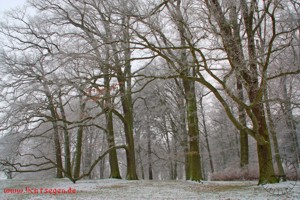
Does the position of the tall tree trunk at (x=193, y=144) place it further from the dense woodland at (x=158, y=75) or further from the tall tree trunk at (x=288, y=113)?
the tall tree trunk at (x=288, y=113)

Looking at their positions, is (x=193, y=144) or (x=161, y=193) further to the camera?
(x=193, y=144)

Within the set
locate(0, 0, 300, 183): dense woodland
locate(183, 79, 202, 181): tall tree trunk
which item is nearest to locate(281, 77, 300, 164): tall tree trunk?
locate(0, 0, 300, 183): dense woodland

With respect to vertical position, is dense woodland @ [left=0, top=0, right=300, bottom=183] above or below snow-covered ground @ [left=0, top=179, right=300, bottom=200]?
above

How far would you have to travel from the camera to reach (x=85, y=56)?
36.4 feet

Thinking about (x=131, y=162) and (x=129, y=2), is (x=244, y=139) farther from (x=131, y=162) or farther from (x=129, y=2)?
(x=129, y=2)

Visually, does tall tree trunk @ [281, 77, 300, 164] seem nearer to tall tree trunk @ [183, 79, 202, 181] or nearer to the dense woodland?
the dense woodland

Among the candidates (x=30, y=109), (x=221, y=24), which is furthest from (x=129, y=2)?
(x=30, y=109)

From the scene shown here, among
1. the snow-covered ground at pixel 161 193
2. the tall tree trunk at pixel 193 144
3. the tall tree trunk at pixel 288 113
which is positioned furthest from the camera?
the tall tree trunk at pixel 193 144

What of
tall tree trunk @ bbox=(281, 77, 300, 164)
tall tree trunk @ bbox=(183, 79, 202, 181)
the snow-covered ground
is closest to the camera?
the snow-covered ground

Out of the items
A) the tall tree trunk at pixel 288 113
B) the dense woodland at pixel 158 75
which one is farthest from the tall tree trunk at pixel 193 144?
the tall tree trunk at pixel 288 113

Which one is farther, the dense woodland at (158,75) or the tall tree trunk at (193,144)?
the tall tree trunk at (193,144)

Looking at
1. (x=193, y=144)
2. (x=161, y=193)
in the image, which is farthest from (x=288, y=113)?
(x=161, y=193)

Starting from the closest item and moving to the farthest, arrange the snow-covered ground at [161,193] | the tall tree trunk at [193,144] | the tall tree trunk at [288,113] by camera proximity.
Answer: the snow-covered ground at [161,193], the tall tree trunk at [288,113], the tall tree trunk at [193,144]

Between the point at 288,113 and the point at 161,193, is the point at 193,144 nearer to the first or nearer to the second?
the point at 288,113
